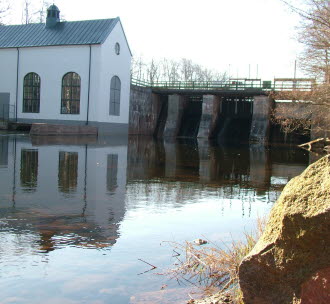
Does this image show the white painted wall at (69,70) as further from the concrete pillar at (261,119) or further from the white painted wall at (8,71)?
the concrete pillar at (261,119)

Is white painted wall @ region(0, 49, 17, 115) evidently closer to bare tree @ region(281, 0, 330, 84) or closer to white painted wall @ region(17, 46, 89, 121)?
white painted wall @ region(17, 46, 89, 121)

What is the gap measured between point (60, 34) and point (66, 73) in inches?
153

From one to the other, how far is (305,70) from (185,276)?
20.0 m

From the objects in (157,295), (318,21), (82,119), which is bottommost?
(157,295)

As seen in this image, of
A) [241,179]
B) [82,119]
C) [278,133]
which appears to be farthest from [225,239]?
[278,133]

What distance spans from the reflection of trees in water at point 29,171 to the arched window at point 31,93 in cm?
2704

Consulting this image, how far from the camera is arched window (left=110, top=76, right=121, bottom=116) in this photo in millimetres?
42875

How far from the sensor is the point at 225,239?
614cm

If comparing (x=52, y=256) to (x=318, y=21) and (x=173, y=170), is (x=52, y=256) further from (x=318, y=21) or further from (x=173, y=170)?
(x=318, y=21)

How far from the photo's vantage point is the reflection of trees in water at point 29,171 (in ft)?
33.1

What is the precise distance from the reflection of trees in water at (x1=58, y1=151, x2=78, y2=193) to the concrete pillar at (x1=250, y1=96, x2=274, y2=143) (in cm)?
2805

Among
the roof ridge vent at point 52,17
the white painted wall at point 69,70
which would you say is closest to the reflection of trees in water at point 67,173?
the white painted wall at point 69,70

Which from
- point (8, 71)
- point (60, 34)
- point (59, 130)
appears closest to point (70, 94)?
point (60, 34)

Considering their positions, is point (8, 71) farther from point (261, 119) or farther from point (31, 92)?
point (261, 119)
